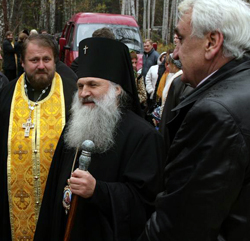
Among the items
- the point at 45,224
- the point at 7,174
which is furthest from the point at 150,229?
the point at 7,174

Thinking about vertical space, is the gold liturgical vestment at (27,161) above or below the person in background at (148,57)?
above

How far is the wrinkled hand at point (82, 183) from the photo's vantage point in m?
2.46

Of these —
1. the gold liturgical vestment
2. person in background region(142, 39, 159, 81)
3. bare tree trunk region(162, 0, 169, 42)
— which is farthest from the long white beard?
bare tree trunk region(162, 0, 169, 42)

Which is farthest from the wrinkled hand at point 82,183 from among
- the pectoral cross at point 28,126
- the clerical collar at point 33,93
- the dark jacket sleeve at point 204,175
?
the clerical collar at point 33,93

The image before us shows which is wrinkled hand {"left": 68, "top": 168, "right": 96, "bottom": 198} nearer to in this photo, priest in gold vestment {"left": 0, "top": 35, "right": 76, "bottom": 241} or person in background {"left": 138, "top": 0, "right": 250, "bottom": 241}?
person in background {"left": 138, "top": 0, "right": 250, "bottom": 241}

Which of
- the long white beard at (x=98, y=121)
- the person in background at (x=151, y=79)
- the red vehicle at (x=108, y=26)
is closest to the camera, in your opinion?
the long white beard at (x=98, y=121)

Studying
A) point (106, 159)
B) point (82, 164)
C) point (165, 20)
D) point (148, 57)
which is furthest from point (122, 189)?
point (165, 20)

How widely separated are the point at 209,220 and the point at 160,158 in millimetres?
1222

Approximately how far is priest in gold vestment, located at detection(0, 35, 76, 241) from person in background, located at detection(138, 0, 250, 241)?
2.07 metres

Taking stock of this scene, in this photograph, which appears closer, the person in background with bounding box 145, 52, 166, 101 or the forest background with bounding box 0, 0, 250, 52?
the person in background with bounding box 145, 52, 166, 101

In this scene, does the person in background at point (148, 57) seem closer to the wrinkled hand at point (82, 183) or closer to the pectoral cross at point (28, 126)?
the pectoral cross at point (28, 126)

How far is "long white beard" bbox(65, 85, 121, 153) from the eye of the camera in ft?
9.52

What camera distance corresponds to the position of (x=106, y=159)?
281 centimetres

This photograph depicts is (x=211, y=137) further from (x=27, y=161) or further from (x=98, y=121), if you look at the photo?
(x=27, y=161)
